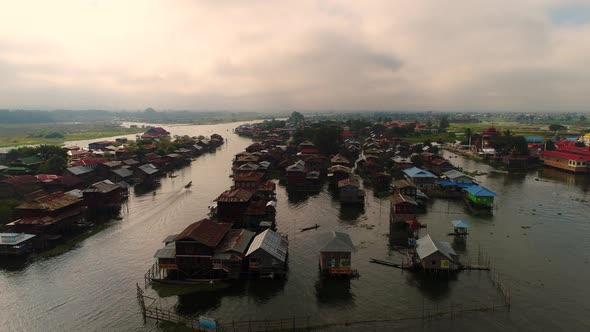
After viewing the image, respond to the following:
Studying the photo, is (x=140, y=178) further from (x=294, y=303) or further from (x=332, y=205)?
(x=294, y=303)

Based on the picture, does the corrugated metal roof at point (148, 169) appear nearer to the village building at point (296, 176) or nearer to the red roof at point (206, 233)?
the village building at point (296, 176)

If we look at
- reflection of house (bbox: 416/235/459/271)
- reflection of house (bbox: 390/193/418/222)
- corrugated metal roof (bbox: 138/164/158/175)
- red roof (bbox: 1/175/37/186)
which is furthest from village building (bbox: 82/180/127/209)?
reflection of house (bbox: 416/235/459/271)

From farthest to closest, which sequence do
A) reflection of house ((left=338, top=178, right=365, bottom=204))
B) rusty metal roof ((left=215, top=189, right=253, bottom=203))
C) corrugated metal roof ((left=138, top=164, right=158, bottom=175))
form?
1. corrugated metal roof ((left=138, top=164, right=158, bottom=175))
2. reflection of house ((left=338, top=178, right=365, bottom=204))
3. rusty metal roof ((left=215, top=189, right=253, bottom=203))

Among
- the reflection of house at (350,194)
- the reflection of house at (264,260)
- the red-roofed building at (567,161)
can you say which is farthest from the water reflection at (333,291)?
the red-roofed building at (567,161)

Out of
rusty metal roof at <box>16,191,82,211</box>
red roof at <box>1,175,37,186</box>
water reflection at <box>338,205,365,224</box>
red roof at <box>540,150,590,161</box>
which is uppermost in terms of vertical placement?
red roof at <box>540,150,590,161</box>

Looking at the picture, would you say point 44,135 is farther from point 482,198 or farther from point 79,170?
point 482,198

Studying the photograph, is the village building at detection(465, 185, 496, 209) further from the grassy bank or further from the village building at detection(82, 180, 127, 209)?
the grassy bank

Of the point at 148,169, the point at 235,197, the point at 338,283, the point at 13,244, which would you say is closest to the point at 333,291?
the point at 338,283
